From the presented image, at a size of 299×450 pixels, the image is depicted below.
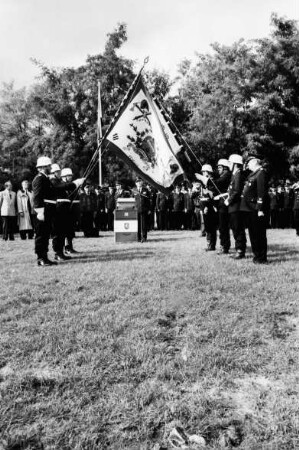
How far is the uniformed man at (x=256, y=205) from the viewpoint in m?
8.34

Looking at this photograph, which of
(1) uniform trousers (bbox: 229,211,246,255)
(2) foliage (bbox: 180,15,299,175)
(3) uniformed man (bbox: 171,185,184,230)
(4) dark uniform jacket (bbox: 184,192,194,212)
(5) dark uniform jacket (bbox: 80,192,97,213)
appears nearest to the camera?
(1) uniform trousers (bbox: 229,211,246,255)

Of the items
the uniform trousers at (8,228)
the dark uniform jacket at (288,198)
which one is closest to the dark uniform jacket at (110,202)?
the uniform trousers at (8,228)

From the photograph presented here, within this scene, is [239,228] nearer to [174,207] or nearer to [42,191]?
[42,191]

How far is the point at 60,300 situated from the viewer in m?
5.80

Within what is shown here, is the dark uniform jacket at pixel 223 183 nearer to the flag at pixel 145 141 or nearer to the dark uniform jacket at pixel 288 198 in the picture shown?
the flag at pixel 145 141

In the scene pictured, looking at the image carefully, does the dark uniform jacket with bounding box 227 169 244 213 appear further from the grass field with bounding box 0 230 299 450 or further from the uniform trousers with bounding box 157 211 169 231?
the uniform trousers with bounding box 157 211 169 231

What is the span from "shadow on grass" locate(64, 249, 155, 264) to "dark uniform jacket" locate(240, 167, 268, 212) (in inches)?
101

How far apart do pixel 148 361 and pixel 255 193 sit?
18.3ft

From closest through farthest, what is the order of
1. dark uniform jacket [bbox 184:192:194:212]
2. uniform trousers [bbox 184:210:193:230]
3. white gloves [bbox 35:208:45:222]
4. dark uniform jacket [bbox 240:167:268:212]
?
1. dark uniform jacket [bbox 240:167:268:212]
2. white gloves [bbox 35:208:45:222]
3. dark uniform jacket [bbox 184:192:194:212]
4. uniform trousers [bbox 184:210:193:230]

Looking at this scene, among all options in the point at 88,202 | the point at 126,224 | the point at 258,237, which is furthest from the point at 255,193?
the point at 88,202

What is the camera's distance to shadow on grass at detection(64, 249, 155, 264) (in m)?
9.45

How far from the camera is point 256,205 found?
27.8ft

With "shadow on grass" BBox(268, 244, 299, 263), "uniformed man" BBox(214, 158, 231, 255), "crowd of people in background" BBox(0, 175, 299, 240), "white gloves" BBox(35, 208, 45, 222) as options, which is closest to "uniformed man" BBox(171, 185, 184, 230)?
"crowd of people in background" BBox(0, 175, 299, 240)

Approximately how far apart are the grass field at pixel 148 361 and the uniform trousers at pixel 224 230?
3003 millimetres
